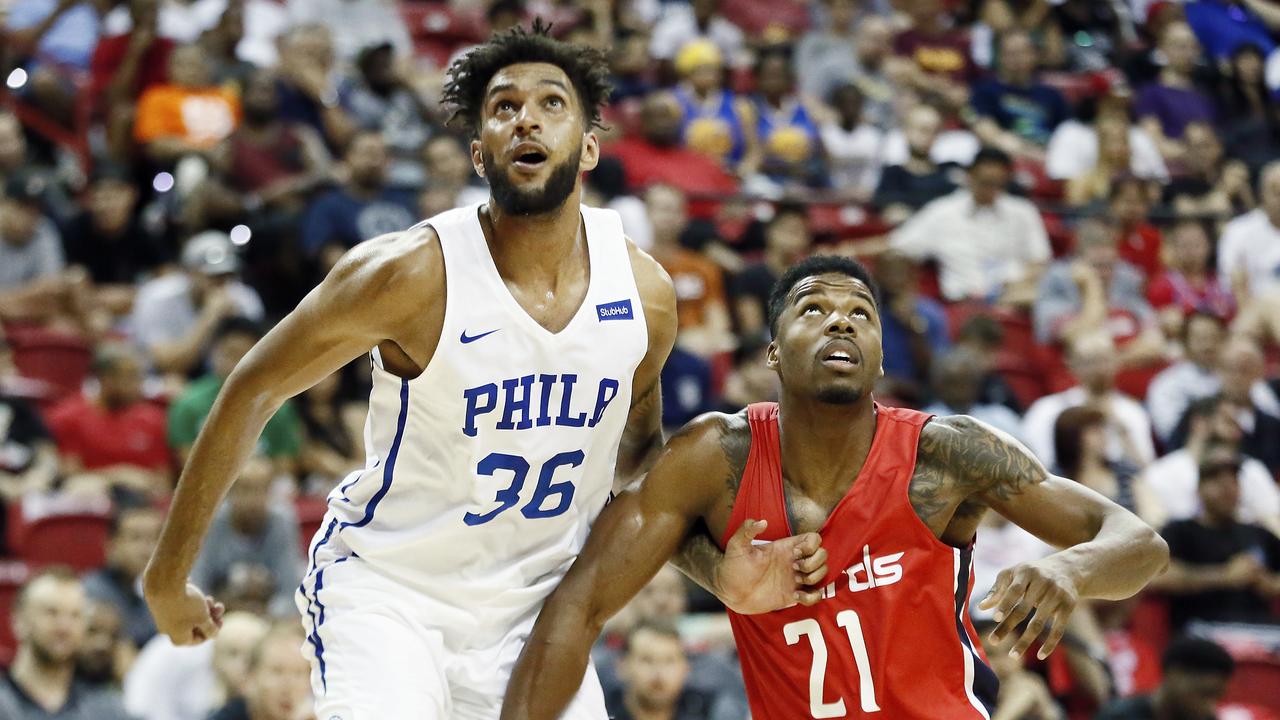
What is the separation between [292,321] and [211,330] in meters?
4.92

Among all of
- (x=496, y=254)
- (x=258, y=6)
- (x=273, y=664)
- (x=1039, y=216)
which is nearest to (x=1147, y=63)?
(x=1039, y=216)

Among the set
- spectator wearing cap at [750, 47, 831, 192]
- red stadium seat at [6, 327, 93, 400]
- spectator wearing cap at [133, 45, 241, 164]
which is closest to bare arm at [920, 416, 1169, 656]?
red stadium seat at [6, 327, 93, 400]

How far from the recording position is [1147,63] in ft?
44.4

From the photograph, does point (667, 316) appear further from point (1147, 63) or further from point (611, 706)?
point (1147, 63)

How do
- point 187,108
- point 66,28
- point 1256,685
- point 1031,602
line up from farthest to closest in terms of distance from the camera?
point 66,28 < point 187,108 < point 1256,685 < point 1031,602

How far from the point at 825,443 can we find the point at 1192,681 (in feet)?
9.39

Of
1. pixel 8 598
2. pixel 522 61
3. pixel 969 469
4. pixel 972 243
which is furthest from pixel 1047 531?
pixel 972 243

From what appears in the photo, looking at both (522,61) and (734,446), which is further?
(734,446)

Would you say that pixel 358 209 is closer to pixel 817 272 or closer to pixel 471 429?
pixel 817 272

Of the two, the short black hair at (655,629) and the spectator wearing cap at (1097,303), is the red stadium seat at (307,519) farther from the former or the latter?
the spectator wearing cap at (1097,303)

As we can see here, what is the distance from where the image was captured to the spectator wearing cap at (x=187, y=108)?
9734 millimetres

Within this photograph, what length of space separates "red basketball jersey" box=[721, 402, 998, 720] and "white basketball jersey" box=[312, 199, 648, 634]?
511 mm

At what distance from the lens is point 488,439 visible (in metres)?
3.74

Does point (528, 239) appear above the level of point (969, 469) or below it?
above
